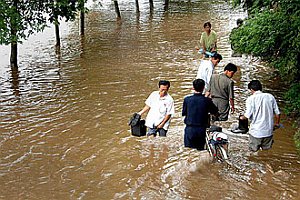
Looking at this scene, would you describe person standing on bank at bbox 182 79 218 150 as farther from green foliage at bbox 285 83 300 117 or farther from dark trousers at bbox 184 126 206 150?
green foliage at bbox 285 83 300 117

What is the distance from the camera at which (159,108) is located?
31.1ft

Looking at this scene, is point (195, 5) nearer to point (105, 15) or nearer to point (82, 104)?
point (105, 15)

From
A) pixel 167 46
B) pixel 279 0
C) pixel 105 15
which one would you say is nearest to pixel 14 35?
pixel 167 46

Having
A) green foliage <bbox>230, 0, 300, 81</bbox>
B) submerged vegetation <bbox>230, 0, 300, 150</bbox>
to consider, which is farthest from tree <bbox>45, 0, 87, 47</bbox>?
green foliage <bbox>230, 0, 300, 81</bbox>

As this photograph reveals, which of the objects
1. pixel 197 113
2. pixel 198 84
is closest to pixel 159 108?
pixel 197 113

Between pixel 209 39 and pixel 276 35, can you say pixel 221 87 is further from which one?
pixel 209 39

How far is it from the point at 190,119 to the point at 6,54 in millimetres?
15745

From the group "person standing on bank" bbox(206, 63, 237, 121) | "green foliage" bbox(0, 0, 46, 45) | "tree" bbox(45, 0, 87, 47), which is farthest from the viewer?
"tree" bbox(45, 0, 87, 47)

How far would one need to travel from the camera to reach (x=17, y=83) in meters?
16.8

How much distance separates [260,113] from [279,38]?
13.2ft

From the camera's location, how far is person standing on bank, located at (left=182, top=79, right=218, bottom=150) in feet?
27.8

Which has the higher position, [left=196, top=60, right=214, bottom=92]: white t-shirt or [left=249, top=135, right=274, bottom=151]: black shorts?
[left=196, top=60, right=214, bottom=92]: white t-shirt

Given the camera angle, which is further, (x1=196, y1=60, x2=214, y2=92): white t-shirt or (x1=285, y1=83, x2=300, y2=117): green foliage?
(x1=285, y1=83, x2=300, y2=117): green foliage

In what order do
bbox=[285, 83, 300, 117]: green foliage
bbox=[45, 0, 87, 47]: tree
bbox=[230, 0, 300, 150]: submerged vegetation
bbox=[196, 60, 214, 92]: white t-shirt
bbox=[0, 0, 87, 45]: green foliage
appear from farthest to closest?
bbox=[45, 0, 87, 47]: tree, bbox=[0, 0, 87, 45]: green foliage, bbox=[230, 0, 300, 150]: submerged vegetation, bbox=[285, 83, 300, 117]: green foliage, bbox=[196, 60, 214, 92]: white t-shirt
